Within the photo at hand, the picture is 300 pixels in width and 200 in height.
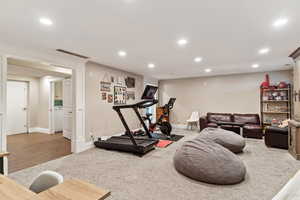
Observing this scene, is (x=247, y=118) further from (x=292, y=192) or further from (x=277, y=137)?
(x=292, y=192)

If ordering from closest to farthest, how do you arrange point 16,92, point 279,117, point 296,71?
point 296,71, point 279,117, point 16,92

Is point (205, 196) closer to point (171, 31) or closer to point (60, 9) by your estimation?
point (171, 31)

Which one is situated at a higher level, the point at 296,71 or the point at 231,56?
the point at 231,56

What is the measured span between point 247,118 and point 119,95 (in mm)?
4911

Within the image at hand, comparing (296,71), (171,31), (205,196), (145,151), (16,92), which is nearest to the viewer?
(205,196)

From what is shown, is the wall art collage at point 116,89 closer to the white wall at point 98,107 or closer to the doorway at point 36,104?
the white wall at point 98,107

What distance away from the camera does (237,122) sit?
5840mm

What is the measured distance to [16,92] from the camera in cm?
614

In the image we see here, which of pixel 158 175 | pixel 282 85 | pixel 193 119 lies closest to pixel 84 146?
pixel 158 175

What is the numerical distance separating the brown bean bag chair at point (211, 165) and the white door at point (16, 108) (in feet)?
22.1

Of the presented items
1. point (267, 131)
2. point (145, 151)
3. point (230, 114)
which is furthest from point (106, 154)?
point (230, 114)

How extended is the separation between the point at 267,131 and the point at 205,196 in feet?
10.8

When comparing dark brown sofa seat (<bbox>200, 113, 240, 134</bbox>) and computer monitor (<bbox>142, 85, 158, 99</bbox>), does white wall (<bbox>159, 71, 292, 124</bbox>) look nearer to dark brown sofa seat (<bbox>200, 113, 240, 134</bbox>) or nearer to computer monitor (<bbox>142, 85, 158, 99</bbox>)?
dark brown sofa seat (<bbox>200, 113, 240, 134</bbox>)

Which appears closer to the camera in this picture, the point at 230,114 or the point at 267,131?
the point at 267,131
